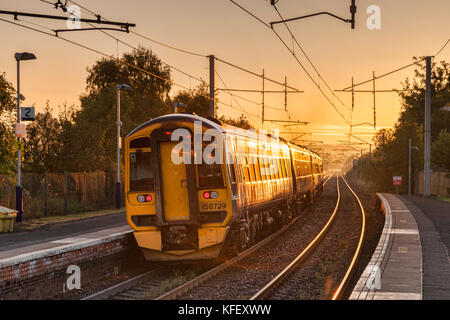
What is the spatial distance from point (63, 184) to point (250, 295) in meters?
18.3

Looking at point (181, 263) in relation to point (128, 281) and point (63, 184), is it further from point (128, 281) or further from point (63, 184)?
point (63, 184)

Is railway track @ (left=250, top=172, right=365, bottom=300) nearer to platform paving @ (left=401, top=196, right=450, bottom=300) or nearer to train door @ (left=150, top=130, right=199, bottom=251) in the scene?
platform paving @ (left=401, top=196, right=450, bottom=300)

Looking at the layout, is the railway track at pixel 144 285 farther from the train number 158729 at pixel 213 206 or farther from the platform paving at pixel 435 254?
the platform paving at pixel 435 254

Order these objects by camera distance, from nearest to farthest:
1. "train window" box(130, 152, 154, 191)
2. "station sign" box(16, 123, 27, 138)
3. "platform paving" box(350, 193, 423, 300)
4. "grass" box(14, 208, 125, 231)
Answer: "platform paving" box(350, 193, 423, 300) → "train window" box(130, 152, 154, 191) → "grass" box(14, 208, 125, 231) → "station sign" box(16, 123, 27, 138)

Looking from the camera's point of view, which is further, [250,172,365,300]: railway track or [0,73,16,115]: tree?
[0,73,16,115]: tree

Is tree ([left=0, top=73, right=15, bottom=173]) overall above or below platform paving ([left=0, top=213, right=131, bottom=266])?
above

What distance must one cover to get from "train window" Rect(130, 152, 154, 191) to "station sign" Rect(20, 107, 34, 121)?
33.9 feet

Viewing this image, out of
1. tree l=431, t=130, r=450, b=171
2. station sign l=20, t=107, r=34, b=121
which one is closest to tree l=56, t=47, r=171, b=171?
station sign l=20, t=107, r=34, b=121

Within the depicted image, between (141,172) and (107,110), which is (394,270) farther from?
(107,110)

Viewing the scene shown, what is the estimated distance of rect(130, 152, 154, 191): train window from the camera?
1222 centimetres

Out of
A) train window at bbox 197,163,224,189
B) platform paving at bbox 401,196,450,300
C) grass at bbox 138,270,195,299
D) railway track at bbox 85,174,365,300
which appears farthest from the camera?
train window at bbox 197,163,224,189

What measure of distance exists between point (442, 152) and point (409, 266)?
32.0 meters

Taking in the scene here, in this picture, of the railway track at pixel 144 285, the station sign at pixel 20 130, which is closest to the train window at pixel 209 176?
the railway track at pixel 144 285
